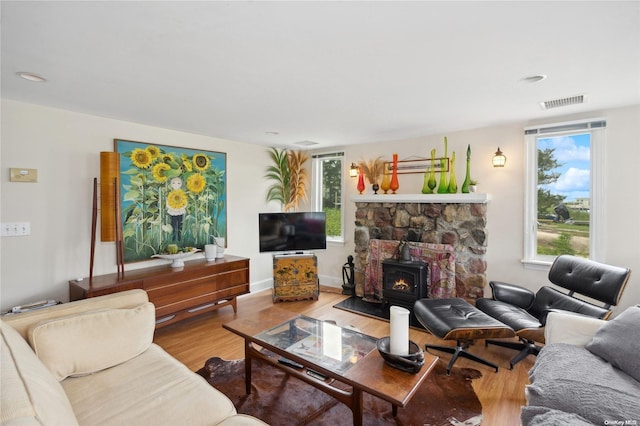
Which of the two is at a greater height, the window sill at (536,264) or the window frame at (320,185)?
the window frame at (320,185)

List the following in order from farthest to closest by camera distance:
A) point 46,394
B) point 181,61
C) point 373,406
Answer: point 373,406 < point 181,61 < point 46,394

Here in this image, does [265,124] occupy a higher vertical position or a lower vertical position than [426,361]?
higher

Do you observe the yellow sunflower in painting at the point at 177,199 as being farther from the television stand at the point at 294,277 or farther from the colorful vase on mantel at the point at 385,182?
the colorful vase on mantel at the point at 385,182

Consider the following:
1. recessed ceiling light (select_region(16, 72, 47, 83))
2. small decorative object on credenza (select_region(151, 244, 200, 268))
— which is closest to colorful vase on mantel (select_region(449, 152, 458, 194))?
small decorative object on credenza (select_region(151, 244, 200, 268))

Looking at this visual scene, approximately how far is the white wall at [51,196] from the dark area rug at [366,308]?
2.51m

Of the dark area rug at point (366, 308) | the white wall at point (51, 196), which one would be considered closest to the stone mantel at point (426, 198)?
the dark area rug at point (366, 308)

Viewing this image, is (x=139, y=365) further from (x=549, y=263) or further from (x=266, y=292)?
(x=549, y=263)

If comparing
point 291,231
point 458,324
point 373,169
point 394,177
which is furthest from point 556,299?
point 291,231

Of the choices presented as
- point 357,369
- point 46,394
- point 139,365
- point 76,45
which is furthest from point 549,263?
point 76,45

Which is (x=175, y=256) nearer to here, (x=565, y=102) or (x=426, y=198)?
(x=426, y=198)

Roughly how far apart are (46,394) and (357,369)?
1.37 metres

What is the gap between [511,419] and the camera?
1944 mm

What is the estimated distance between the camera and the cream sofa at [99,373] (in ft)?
3.72

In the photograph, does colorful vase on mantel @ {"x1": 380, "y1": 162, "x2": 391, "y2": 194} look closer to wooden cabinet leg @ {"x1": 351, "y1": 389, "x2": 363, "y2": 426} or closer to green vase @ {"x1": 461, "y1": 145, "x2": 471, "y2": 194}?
green vase @ {"x1": 461, "y1": 145, "x2": 471, "y2": 194}
